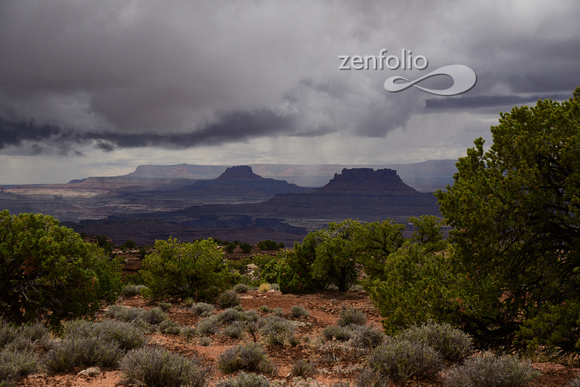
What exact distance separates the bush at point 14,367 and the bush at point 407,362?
6424 mm

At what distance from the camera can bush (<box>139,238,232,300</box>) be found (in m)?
20.9

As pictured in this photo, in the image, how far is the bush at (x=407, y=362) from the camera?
6.96m

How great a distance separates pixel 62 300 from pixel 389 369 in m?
9.43

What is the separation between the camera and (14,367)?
6.62 metres

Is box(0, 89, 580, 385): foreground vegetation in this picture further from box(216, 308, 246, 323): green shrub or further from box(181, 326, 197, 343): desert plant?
box(216, 308, 246, 323): green shrub

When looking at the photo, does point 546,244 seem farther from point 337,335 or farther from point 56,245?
point 56,245

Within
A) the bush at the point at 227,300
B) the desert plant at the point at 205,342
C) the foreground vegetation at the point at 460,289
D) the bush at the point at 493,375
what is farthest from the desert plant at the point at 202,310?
the bush at the point at 493,375

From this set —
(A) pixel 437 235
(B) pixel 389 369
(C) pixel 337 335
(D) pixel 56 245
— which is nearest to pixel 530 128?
(B) pixel 389 369

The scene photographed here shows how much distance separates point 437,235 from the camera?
22938 mm

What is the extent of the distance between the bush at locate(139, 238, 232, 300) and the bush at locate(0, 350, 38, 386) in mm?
13452

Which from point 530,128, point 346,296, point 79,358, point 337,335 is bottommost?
point 346,296

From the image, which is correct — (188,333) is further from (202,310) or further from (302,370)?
(302,370)

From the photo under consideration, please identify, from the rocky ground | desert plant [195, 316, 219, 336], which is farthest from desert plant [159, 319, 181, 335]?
desert plant [195, 316, 219, 336]

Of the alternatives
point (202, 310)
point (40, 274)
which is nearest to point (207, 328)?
point (202, 310)
